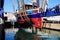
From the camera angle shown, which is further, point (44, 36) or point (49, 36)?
point (49, 36)

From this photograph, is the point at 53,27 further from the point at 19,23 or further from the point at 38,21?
the point at 19,23

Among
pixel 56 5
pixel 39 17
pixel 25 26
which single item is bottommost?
pixel 25 26

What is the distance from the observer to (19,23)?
36594 millimetres

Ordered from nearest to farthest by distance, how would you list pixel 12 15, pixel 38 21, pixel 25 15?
pixel 38 21 < pixel 25 15 < pixel 12 15

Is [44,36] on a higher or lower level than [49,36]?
higher

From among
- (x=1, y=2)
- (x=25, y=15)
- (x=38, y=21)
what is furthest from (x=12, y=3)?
(x=1, y=2)

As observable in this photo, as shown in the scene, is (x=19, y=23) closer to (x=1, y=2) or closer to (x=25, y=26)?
(x=25, y=26)

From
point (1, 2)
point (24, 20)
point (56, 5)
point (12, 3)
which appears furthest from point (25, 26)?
point (1, 2)

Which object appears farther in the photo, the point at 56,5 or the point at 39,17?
the point at 56,5

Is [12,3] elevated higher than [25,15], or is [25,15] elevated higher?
[12,3]

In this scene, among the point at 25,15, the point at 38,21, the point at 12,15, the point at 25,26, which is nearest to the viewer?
the point at 38,21

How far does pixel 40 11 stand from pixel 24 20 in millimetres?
8329

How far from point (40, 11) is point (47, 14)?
1227 mm

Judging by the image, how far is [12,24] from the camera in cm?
3688
